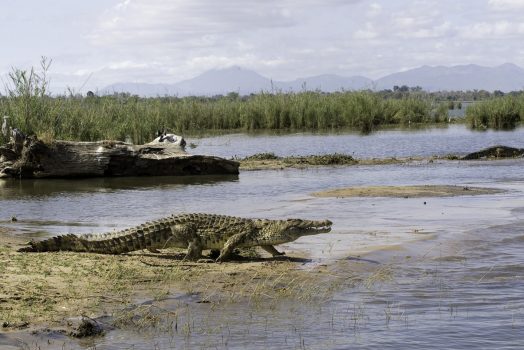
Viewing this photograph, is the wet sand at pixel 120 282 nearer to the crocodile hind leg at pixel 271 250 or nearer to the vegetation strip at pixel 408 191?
the crocodile hind leg at pixel 271 250

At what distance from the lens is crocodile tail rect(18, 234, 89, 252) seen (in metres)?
9.58

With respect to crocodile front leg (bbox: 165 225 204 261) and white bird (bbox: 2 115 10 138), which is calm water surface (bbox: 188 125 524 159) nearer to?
white bird (bbox: 2 115 10 138)

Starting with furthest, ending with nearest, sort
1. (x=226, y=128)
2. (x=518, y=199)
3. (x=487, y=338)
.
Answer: (x=226, y=128) → (x=518, y=199) → (x=487, y=338)

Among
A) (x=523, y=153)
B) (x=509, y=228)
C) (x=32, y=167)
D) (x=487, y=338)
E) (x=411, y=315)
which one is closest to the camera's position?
(x=487, y=338)

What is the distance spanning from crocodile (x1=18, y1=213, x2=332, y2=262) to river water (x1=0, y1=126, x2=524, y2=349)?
669mm

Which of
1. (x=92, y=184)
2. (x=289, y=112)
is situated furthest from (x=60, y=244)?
(x=289, y=112)

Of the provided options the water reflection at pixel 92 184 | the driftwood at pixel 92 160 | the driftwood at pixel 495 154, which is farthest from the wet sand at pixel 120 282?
the driftwood at pixel 495 154

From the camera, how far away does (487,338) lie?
6.80m

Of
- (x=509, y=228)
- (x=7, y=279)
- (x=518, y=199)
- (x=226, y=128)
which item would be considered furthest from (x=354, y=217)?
(x=226, y=128)

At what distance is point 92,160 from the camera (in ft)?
61.7

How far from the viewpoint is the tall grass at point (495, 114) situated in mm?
40344

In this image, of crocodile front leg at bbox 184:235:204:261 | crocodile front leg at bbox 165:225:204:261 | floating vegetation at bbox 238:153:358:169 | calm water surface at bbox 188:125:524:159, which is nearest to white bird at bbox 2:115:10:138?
floating vegetation at bbox 238:153:358:169

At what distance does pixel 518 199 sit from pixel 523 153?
31.9 ft

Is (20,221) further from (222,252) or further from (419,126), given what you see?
(419,126)
